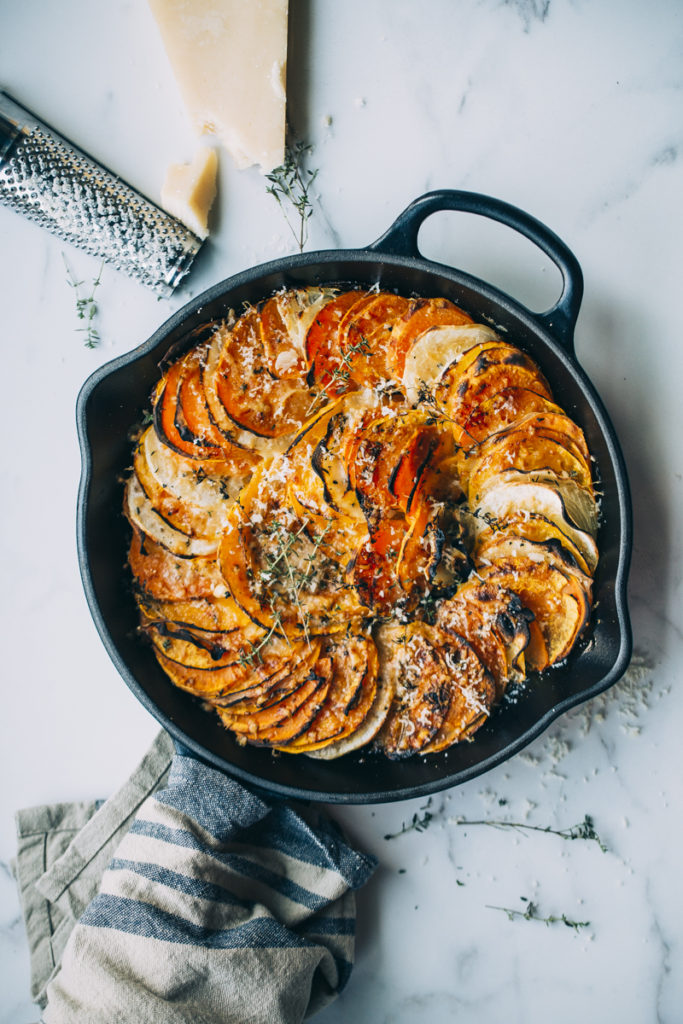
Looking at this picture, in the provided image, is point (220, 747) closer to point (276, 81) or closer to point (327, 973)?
point (327, 973)

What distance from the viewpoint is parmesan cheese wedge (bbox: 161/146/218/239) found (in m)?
2.36

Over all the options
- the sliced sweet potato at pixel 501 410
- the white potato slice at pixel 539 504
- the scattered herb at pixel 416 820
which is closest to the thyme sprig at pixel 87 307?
the sliced sweet potato at pixel 501 410

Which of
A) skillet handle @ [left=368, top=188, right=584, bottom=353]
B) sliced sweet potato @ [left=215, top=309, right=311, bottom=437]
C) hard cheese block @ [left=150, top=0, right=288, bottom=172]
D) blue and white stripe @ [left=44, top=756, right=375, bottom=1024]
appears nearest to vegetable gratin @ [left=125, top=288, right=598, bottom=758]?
sliced sweet potato @ [left=215, top=309, right=311, bottom=437]

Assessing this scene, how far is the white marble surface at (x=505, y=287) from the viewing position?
94.1 inches

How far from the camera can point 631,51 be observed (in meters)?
2.37

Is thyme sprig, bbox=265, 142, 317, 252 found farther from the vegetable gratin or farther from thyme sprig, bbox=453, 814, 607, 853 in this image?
thyme sprig, bbox=453, 814, 607, 853

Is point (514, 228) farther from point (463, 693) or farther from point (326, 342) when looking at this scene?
point (463, 693)

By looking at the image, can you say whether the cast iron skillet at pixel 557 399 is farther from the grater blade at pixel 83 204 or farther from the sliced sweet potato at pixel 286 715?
the grater blade at pixel 83 204

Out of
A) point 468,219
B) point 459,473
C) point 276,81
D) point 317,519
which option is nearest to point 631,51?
point 468,219

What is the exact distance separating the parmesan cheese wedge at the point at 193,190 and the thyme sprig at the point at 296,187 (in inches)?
8.1

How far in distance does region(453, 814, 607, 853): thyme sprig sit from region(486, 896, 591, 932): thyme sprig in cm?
26

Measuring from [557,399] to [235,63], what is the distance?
1537mm

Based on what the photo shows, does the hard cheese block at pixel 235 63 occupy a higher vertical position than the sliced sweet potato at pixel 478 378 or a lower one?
higher

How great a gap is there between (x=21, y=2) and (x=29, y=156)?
692mm
